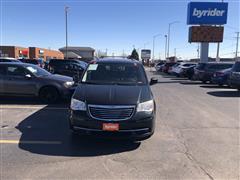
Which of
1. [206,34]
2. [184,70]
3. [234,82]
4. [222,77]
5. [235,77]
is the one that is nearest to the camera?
[235,77]

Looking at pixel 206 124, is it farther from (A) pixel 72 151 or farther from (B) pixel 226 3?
(B) pixel 226 3

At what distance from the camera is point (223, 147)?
5.98 metres

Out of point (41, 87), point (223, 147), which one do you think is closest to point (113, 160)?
point (223, 147)

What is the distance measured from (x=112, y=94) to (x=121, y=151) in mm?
1140

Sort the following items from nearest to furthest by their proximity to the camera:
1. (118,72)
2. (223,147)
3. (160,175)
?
(160,175)
(223,147)
(118,72)

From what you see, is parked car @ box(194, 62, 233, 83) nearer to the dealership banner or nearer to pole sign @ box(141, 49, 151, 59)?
the dealership banner

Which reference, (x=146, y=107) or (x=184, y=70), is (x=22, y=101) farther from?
(x=184, y=70)

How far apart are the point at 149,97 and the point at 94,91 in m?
1.15

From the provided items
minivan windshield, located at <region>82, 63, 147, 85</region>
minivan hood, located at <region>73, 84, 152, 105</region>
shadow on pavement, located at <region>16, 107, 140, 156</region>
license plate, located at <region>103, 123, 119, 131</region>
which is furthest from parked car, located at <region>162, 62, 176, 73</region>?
license plate, located at <region>103, 123, 119, 131</region>

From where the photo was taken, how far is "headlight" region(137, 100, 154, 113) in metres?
5.62

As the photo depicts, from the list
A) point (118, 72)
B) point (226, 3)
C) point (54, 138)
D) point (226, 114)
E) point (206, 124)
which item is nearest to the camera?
point (54, 138)

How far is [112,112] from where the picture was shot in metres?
5.52

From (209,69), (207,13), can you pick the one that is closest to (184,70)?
(209,69)

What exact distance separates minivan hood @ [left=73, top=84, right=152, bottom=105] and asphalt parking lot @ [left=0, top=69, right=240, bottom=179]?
36.9 inches
